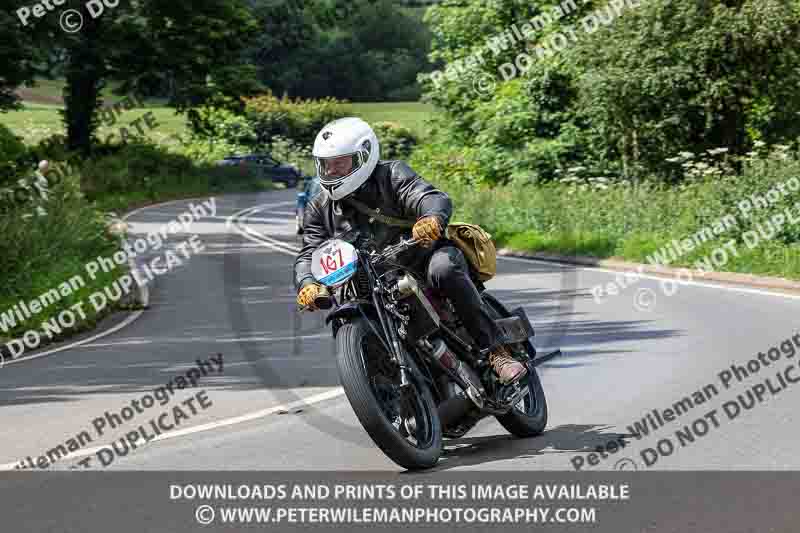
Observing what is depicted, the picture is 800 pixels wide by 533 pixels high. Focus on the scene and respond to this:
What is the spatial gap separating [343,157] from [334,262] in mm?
682

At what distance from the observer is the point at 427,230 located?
6684 mm

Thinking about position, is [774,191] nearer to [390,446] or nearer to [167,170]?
[390,446]

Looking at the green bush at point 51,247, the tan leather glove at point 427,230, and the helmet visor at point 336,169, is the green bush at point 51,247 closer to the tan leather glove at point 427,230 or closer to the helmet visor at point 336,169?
the helmet visor at point 336,169

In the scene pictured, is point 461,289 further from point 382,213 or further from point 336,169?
point 336,169

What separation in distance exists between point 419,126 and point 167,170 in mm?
25819

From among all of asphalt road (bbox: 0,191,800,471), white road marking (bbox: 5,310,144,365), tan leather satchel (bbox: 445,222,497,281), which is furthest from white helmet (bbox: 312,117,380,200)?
white road marking (bbox: 5,310,144,365)

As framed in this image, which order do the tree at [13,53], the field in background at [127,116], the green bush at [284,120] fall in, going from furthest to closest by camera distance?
the green bush at [284,120] < the field in background at [127,116] < the tree at [13,53]

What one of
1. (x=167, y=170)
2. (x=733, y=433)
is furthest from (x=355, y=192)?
(x=167, y=170)

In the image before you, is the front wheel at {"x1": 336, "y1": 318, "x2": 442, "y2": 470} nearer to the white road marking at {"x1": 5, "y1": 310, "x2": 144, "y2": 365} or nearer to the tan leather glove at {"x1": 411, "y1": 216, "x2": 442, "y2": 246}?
the tan leather glove at {"x1": 411, "y1": 216, "x2": 442, "y2": 246}

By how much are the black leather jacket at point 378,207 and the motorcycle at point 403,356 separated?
0.66 ft

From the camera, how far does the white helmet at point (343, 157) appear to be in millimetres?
6875

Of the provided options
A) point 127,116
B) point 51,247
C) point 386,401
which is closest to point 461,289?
point 386,401

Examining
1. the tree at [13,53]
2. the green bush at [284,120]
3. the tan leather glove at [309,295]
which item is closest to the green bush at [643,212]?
the tree at [13,53]

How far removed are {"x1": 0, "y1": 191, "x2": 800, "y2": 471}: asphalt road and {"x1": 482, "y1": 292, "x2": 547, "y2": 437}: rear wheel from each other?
82 millimetres
